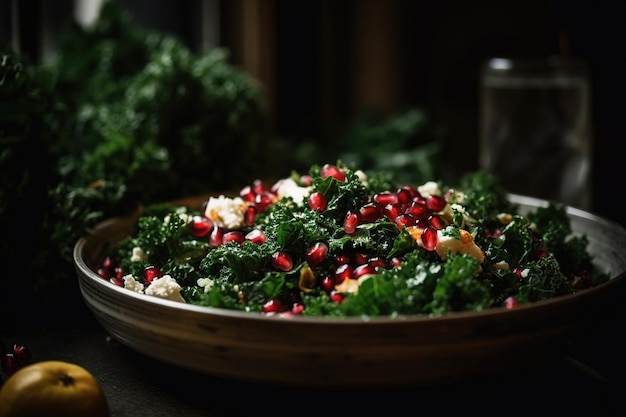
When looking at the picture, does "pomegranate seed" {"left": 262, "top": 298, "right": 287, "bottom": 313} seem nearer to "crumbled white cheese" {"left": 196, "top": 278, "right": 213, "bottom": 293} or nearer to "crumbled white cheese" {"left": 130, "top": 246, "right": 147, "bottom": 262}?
"crumbled white cheese" {"left": 196, "top": 278, "right": 213, "bottom": 293}

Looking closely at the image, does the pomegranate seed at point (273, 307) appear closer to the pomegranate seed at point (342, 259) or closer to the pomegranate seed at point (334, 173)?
the pomegranate seed at point (342, 259)

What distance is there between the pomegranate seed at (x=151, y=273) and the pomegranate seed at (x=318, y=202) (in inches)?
15.7

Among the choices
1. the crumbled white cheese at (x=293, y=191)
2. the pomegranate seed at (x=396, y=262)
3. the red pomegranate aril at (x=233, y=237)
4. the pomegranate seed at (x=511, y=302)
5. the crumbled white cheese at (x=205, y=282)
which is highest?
the crumbled white cheese at (x=293, y=191)

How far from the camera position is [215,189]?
2.71m

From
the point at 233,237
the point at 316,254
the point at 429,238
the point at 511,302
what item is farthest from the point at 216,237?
the point at 511,302

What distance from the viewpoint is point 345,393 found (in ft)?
5.06

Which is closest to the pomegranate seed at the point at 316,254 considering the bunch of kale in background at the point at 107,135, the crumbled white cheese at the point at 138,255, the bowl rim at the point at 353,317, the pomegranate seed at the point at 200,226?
the bowl rim at the point at 353,317

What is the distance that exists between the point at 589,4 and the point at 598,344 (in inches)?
91.7

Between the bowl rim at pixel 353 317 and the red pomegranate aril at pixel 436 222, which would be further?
the red pomegranate aril at pixel 436 222

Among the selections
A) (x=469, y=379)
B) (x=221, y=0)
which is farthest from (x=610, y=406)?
(x=221, y=0)

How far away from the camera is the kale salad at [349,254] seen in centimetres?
144

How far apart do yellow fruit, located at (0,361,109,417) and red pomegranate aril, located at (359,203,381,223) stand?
70 cm

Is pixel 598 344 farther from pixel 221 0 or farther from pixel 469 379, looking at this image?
pixel 221 0

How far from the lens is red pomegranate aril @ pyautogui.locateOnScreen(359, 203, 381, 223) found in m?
1.70
